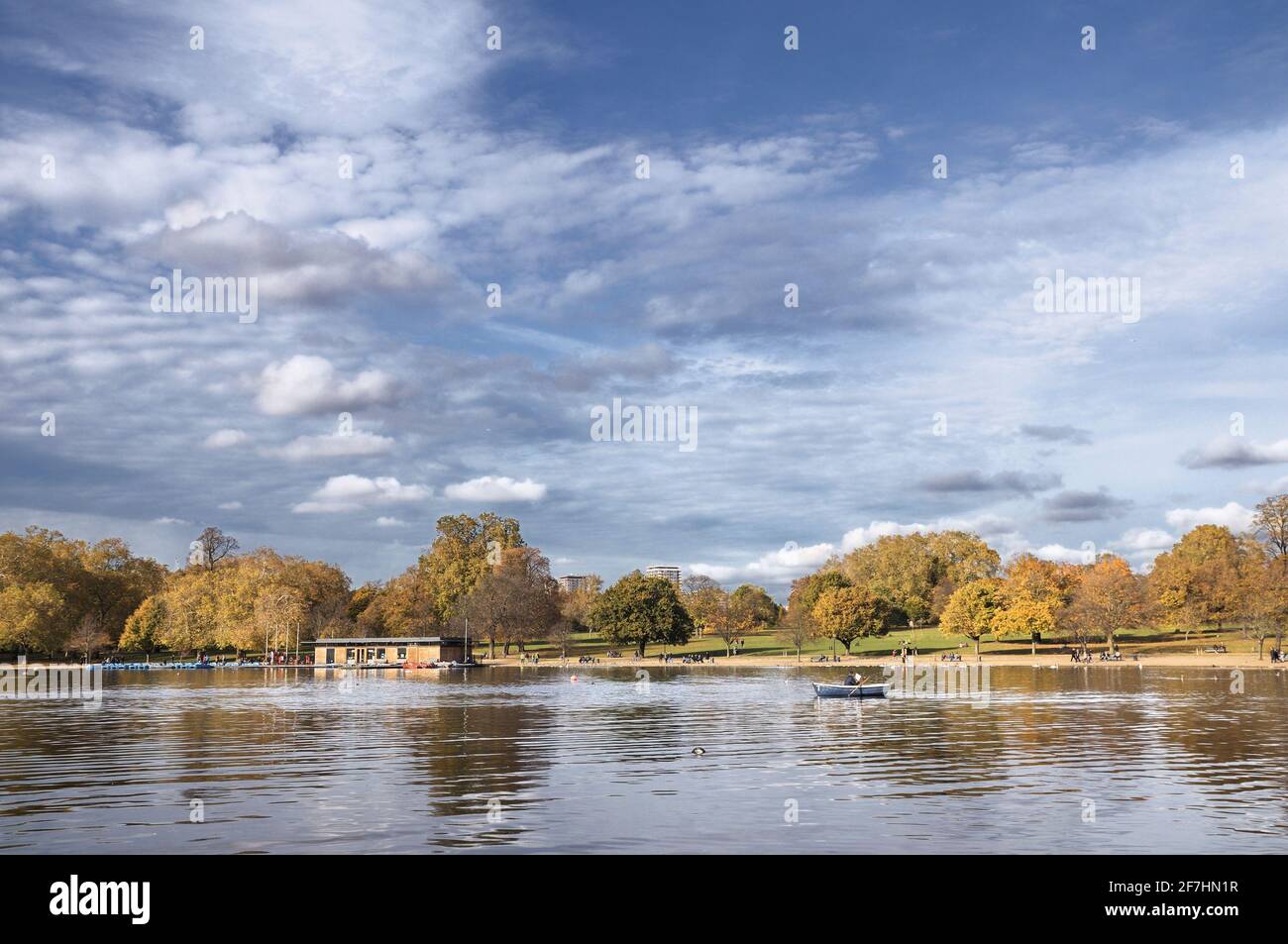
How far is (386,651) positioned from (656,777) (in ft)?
468

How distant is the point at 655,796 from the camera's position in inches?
1220

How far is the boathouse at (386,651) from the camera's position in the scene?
6585 inches

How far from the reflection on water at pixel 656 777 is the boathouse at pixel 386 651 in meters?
97.4

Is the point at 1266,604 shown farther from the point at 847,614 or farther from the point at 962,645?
the point at 847,614

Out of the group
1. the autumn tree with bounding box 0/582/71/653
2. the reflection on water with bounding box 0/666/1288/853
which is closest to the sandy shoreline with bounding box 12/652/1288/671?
the autumn tree with bounding box 0/582/71/653

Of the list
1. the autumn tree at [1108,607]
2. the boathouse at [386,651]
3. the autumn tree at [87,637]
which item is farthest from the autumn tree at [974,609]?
the autumn tree at [87,637]

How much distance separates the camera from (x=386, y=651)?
171000 mm

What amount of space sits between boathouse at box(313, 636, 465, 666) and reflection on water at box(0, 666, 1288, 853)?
97.4 m

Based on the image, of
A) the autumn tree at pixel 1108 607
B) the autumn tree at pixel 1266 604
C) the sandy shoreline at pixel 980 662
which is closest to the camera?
the sandy shoreline at pixel 980 662

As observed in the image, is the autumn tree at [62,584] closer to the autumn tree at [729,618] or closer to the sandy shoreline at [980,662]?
the sandy shoreline at [980,662]

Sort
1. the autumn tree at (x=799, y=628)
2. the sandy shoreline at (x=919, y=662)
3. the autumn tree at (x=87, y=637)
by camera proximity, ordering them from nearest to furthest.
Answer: the sandy shoreline at (x=919, y=662), the autumn tree at (x=87, y=637), the autumn tree at (x=799, y=628)
